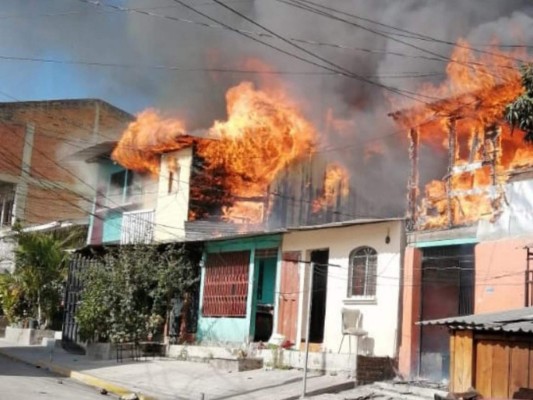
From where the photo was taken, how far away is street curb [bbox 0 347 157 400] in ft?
43.5

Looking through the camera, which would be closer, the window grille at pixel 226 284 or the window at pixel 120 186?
the window grille at pixel 226 284

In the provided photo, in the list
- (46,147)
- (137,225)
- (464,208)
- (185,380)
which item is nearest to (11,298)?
(137,225)

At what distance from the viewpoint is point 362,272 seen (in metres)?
15.6

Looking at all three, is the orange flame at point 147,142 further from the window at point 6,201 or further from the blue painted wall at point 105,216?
the window at point 6,201

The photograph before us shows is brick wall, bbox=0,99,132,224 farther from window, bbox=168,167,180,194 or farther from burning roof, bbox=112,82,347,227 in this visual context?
window, bbox=168,167,180,194

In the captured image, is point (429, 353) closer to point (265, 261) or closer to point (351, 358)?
point (351, 358)

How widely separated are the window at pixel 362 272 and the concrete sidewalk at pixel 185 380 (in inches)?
90.1

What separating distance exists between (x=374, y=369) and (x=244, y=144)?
9002mm

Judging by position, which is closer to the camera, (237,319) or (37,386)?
(37,386)

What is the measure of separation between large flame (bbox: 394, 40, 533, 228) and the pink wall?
0.72m

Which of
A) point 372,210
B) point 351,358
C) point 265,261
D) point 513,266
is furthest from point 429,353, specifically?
point 265,261

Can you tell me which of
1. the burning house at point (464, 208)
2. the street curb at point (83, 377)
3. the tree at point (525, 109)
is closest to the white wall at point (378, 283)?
the burning house at point (464, 208)

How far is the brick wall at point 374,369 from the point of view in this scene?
13617 millimetres

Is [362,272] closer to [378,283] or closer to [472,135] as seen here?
[378,283]
